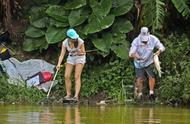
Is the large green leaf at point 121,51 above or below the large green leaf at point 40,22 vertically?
below

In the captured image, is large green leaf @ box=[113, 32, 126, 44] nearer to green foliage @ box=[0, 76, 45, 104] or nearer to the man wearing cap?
the man wearing cap

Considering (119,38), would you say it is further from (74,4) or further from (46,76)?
(46,76)

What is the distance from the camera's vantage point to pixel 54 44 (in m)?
18.2

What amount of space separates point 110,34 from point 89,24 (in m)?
0.66

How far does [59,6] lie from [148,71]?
3.72 m

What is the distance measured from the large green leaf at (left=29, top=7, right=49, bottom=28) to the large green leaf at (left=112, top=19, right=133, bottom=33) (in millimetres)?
2077

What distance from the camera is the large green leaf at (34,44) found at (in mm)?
18142

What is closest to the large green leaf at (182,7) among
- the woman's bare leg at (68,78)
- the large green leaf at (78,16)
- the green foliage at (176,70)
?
the green foliage at (176,70)

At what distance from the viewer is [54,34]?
17781 mm

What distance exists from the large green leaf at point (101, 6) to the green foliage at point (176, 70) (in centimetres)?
185

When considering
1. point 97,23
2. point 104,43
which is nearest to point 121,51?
point 104,43

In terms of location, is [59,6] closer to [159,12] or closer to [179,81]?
[159,12]

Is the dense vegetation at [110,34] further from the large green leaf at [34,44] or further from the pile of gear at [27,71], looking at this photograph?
the pile of gear at [27,71]

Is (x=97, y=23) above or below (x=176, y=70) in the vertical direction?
above
